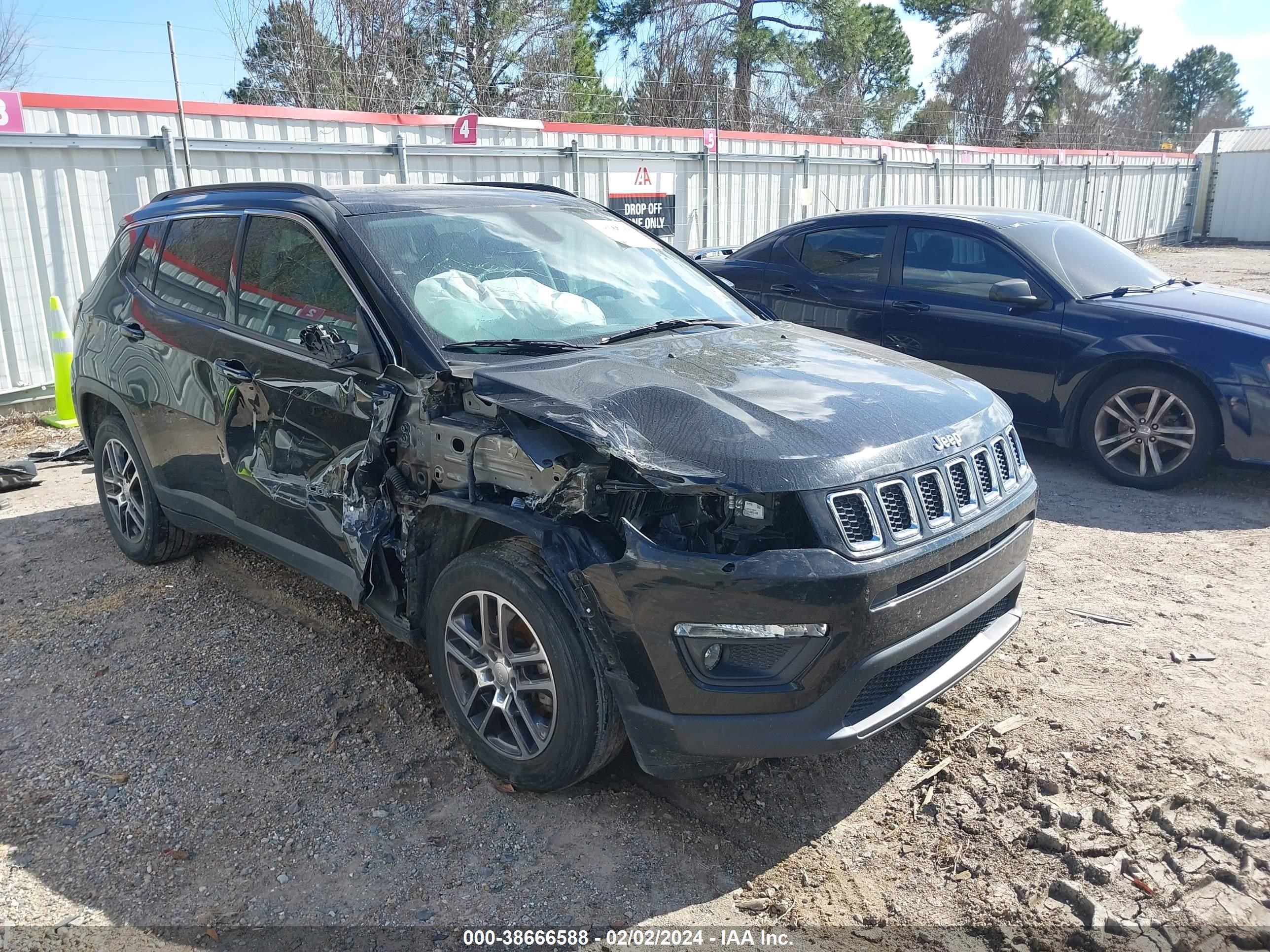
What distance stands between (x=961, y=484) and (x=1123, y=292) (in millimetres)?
4475

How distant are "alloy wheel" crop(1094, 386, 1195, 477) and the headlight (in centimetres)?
460

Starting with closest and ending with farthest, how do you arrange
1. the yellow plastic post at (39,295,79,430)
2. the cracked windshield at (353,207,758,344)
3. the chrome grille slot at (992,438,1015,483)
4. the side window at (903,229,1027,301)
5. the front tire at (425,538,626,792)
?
the front tire at (425,538,626,792)
the chrome grille slot at (992,438,1015,483)
the cracked windshield at (353,207,758,344)
the side window at (903,229,1027,301)
the yellow plastic post at (39,295,79,430)

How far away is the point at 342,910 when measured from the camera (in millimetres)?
2721

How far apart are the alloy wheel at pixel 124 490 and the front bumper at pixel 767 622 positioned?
342 centimetres

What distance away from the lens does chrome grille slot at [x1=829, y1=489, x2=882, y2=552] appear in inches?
106

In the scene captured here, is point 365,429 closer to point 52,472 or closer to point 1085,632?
point 1085,632

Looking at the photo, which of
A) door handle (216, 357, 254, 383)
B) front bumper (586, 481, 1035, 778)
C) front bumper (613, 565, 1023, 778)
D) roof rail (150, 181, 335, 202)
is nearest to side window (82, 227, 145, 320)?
roof rail (150, 181, 335, 202)

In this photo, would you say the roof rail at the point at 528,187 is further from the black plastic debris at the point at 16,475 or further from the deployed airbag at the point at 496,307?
the black plastic debris at the point at 16,475

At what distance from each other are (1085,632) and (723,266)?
4.92 metres

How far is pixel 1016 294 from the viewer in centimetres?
652

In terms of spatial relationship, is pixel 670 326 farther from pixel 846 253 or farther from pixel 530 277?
pixel 846 253

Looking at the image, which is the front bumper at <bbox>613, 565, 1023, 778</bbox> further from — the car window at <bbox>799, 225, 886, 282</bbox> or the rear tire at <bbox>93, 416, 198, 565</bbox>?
the car window at <bbox>799, 225, 886, 282</bbox>

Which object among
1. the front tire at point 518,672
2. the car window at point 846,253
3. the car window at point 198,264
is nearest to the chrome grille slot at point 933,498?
the front tire at point 518,672

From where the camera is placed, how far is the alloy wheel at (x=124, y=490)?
16.7ft
